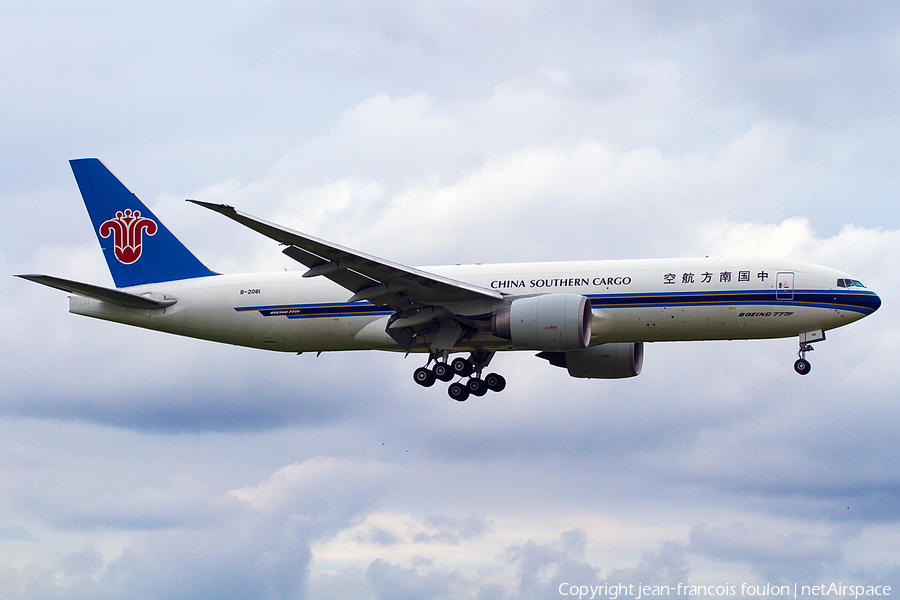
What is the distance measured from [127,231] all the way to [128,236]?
0.26m

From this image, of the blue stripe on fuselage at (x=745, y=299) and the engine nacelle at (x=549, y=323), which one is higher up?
the blue stripe on fuselage at (x=745, y=299)

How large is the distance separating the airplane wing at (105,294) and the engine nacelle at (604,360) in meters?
15.8

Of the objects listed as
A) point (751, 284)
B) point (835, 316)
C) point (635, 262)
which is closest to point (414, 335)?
point (635, 262)

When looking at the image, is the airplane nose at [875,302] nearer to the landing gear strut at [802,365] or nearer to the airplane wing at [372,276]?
the landing gear strut at [802,365]

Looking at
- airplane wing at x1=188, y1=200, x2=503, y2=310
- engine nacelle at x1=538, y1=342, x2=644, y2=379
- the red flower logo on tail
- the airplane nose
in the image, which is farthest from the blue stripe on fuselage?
the red flower logo on tail

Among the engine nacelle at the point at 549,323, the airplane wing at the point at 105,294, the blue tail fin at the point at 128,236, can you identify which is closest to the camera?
the engine nacelle at the point at 549,323

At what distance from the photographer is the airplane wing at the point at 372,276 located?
32656mm

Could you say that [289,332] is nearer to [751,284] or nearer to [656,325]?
[656,325]

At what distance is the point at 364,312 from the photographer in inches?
1550

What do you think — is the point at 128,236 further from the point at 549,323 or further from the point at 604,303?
the point at 604,303

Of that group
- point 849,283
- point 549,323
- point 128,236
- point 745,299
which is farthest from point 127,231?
point 849,283

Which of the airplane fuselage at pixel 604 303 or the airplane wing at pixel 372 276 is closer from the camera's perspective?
the airplane wing at pixel 372 276

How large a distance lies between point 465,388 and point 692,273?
10.0 metres

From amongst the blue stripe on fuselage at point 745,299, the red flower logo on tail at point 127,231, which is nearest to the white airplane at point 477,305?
the blue stripe on fuselage at point 745,299
